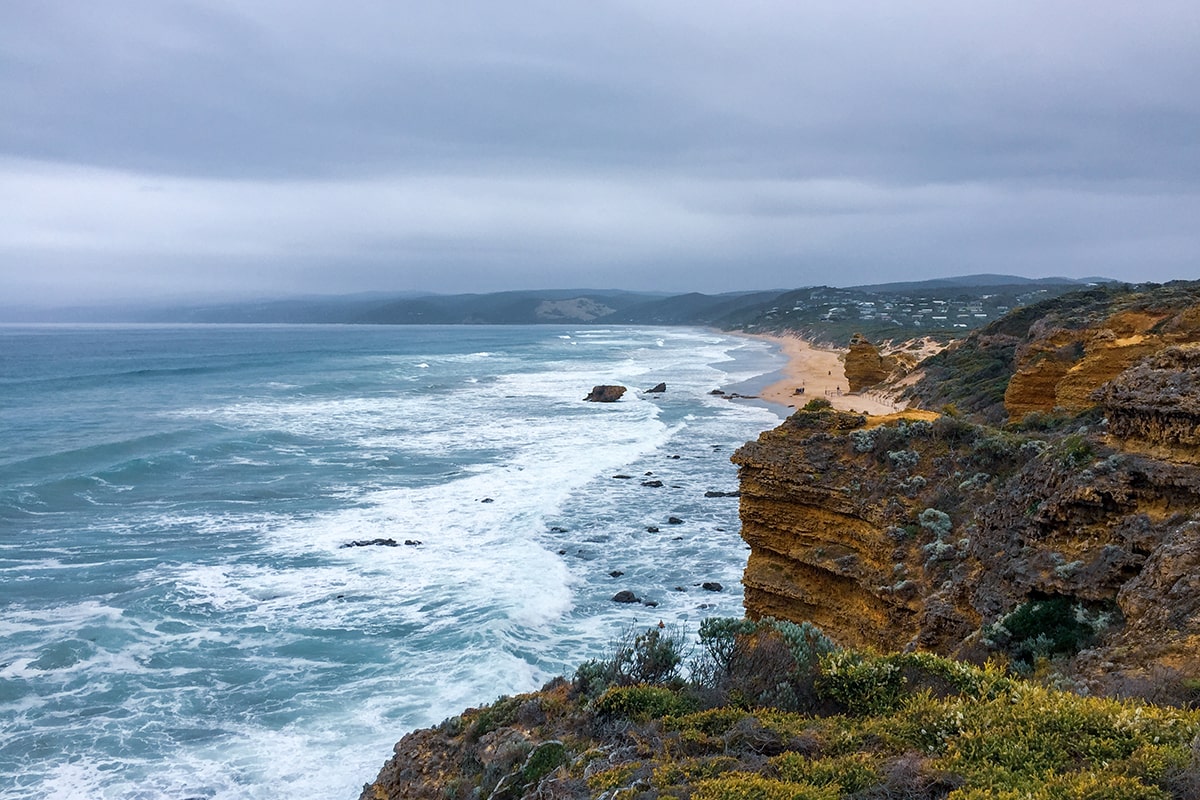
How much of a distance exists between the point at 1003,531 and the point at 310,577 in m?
16.5

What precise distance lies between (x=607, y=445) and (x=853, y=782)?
31299 millimetres

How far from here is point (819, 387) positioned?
183 ft

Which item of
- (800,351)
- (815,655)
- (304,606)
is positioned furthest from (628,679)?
(800,351)

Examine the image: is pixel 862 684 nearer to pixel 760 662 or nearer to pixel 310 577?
pixel 760 662

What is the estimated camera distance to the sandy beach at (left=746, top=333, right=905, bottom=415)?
42.3 m

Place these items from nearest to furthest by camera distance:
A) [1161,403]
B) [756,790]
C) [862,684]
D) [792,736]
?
[756,790], [792,736], [862,684], [1161,403]

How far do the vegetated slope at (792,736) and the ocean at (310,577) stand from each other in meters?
5.19

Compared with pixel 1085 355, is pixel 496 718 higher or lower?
lower

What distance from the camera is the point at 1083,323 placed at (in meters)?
31.2

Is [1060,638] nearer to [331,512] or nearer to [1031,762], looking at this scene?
[1031,762]

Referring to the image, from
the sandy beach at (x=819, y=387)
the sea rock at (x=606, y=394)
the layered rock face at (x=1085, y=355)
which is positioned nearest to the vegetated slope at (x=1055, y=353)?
the layered rock face at (x=1085, y=355)

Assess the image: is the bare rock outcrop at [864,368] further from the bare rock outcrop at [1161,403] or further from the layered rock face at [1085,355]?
the bare rock outcrop at [1161,403]

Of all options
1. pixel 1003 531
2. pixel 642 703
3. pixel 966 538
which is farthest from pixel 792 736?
pixel 966 538

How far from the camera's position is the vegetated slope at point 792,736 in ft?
15.0
